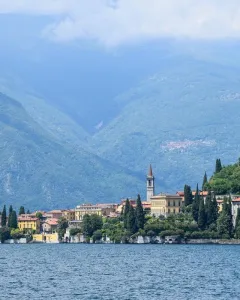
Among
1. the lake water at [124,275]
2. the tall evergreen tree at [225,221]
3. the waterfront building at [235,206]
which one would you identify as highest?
the waterfront building at [235,206]

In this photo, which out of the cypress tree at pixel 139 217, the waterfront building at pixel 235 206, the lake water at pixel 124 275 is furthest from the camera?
the cypress tree at pixel 139 217

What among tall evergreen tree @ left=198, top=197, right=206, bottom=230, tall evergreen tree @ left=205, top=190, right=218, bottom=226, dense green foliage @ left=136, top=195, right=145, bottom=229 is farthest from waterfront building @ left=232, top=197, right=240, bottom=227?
dense green foliage @ left=136, top=195, right=145, bottom=229

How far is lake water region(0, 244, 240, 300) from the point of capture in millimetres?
91875

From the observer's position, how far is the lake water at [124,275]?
3617 inches

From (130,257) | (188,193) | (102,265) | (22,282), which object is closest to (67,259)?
(130,257)

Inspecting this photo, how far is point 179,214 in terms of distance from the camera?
195750 mm

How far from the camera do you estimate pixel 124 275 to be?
108m

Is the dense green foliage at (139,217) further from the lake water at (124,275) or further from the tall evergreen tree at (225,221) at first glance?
the lake water at (124,275)

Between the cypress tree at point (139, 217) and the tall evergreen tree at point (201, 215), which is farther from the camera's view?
the cypress tree at point (139, 217)

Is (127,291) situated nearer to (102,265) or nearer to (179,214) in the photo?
(102,265)

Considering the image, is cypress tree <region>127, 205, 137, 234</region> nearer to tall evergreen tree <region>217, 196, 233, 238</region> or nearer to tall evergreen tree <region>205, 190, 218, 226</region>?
tall evergreen tree <region>205, 190, 218, 226</region>

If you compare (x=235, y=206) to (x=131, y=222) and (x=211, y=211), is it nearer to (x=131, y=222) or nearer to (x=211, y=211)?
(x=211, y=211)

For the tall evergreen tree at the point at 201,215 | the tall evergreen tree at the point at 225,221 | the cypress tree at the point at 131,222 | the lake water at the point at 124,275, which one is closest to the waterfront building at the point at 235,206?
the tall evergreen tree at the point at 225,221

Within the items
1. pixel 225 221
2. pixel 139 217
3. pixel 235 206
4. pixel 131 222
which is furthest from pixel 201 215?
pixel 131 222
